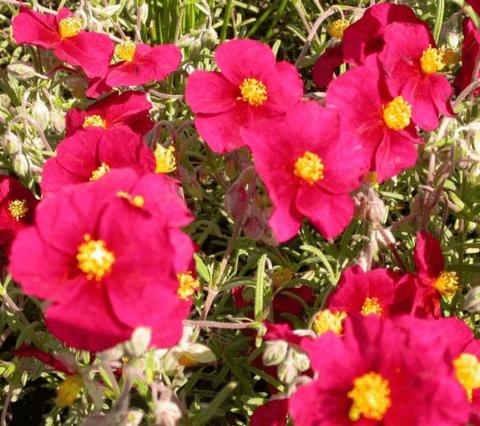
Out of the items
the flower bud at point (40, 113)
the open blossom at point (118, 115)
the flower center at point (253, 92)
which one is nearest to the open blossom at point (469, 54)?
the flower center at point (253, 92)

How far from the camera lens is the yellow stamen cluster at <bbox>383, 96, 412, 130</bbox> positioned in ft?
7.14

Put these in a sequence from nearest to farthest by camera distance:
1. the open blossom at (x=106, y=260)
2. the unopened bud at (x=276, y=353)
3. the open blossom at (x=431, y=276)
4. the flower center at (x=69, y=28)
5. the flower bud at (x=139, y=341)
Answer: the flower bud at (x=139, y=341) → the open blossom at (x=106, y=260) → the unopened bud at (x=276, y=353) → the open blossom at (x=431, y=276) → the flower center at (x=69, y=28)

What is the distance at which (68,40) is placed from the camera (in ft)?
8.87

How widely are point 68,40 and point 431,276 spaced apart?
161cm

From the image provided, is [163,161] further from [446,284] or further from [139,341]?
[446,284]

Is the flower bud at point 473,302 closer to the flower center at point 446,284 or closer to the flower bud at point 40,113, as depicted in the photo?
the flower center at point 446,284

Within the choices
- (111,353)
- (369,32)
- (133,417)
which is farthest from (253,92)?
(133,417)

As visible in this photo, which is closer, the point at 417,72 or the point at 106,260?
the point at 106,260

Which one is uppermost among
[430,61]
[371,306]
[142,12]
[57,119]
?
[430,61]

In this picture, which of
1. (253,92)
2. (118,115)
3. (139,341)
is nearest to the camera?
(139,341)

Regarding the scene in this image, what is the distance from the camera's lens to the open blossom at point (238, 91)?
221cm

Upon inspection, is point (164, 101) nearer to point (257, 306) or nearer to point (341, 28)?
point (341, 28)

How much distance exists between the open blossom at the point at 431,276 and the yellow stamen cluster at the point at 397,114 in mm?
375

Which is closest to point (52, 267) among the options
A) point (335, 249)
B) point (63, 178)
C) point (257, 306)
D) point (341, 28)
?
point (63, 178)
